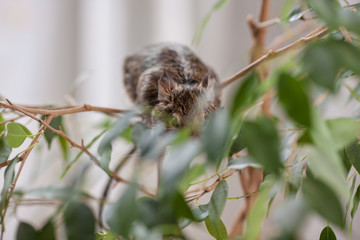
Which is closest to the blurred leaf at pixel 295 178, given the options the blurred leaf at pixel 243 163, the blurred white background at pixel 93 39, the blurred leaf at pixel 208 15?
the blurred leaf at pixel 243 163

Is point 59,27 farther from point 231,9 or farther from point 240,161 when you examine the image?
point 240,161

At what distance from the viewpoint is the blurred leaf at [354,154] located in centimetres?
53

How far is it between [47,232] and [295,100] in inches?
12.0

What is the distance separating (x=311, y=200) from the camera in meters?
0.29

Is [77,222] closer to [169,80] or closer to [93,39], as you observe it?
[169,80]

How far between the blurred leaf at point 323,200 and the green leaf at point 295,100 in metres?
0.05

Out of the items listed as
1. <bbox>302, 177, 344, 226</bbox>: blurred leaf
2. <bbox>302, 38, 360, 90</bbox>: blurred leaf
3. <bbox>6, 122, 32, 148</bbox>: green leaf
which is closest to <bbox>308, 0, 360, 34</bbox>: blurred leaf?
<bbox>302, 38, 360, 90</bbox>: blurred leaf

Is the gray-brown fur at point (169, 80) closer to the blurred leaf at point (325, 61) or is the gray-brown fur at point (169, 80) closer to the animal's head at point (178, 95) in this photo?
the animal's head at point (178, 95)

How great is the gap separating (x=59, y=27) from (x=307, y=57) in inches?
73.0

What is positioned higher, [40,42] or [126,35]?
[40,42]

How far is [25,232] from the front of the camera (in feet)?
1.49

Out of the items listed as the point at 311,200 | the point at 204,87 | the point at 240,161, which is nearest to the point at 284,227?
the point at 311,200

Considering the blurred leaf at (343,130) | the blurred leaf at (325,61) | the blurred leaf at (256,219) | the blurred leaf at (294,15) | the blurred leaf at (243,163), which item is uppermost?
the blurred leaf at (325,61)

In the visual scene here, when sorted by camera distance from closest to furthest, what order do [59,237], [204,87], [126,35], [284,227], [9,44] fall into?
[284,227] → [59,237] → [204,87] → [9,44] → [126,35]
